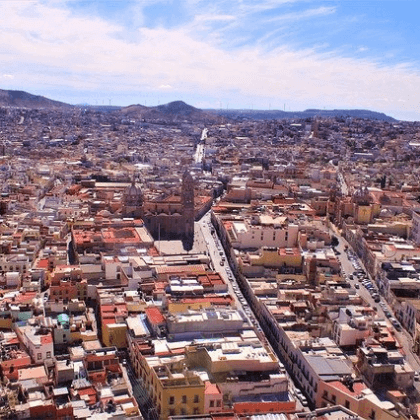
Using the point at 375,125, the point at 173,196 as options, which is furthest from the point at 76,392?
the point at 375,125

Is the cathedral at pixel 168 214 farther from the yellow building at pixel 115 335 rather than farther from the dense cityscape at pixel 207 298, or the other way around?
the yellow building at pixel 115 335

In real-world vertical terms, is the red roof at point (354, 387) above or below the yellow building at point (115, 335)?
above

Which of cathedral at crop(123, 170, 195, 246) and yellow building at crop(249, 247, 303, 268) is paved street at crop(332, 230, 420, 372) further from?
cathedral at crop(123, 170, 195, 246)

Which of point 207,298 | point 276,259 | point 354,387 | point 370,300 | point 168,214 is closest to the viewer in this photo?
point 354,387

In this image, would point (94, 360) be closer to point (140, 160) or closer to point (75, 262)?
point (75, 262)

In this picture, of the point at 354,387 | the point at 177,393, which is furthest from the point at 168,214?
the point at 177,393

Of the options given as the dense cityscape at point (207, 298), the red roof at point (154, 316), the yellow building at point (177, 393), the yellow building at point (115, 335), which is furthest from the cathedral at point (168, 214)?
the yellow building at point (177, 393)

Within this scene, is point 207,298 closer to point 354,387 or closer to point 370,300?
point 354,387
